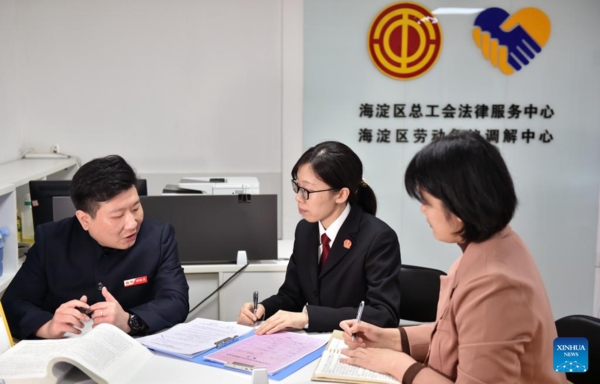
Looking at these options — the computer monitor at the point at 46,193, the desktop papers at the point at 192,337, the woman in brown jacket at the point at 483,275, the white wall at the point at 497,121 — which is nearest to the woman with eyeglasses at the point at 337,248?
the desktop papers at the point at 192,337

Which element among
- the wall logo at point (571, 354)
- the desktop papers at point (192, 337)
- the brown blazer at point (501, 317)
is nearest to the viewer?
the brown blazer at point (501, 317)

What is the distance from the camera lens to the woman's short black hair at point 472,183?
1275 millimetres

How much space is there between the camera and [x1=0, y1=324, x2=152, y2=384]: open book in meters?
1.48

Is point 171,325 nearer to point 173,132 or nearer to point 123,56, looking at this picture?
point 173,132

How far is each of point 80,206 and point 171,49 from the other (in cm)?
232

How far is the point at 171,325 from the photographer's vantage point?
1.98 meters

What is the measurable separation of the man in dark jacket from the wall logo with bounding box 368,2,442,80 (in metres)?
2.40

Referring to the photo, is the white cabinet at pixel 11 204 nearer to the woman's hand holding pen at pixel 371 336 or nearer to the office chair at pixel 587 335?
the woman's hand holding pen at pixel 371 336

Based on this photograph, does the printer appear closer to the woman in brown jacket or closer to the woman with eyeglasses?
the woman with eyeglasses

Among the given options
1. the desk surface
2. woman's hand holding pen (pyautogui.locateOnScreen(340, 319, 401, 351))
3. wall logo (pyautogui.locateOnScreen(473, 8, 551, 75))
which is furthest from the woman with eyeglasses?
wall logo (pyautogui.locateOnScreen(473, 8, 551, 75))

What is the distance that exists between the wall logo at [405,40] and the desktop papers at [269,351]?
2650 mm

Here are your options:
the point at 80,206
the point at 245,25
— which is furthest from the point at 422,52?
the point at 80,206

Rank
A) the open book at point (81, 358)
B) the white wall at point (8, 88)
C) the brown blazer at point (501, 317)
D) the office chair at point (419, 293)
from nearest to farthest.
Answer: the brown blazer at point (501, 317)
the open book at point (81, 358)
the office chair at point (419, 293)
the white wall at point (8, 88)

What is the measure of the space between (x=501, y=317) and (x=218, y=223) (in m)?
1.89
